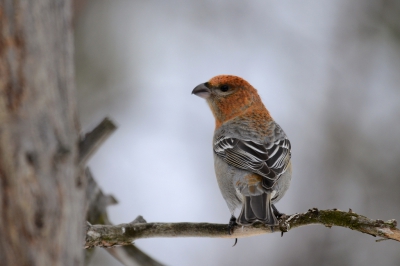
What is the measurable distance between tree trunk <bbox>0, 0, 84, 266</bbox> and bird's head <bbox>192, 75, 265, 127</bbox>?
3.61 meters

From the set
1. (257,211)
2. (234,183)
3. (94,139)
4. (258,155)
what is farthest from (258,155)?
(94,139)

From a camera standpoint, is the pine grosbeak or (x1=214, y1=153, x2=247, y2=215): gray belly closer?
the pine grosbeak

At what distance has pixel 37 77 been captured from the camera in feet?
5.23

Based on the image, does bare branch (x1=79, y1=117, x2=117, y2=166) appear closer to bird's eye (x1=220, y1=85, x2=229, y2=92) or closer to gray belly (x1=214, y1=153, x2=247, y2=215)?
gray belly (x1=214, y1=153, x2=247, y2=215)

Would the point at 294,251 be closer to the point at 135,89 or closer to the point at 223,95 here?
the point at 223,95

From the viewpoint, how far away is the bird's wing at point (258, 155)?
3859 mm

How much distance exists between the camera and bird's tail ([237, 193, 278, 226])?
3.23 meters

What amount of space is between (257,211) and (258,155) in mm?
808

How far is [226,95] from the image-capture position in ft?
17.3

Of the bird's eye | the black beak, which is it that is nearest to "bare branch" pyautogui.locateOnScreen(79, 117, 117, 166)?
the black beak

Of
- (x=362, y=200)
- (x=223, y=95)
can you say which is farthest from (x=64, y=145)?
(x=362, y=200)

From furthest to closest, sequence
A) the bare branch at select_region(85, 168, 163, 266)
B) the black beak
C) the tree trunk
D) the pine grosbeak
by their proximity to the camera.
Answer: the black beak, the pine grosbeak, the bare branch at select_region(85, 168, 163, 266), the tree trunk

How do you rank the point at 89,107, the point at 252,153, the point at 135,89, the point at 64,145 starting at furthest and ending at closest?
the point at 135,89 < the point at 89,107 < the point at 252,153 < the point at 64,145

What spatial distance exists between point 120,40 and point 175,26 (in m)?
1.09
